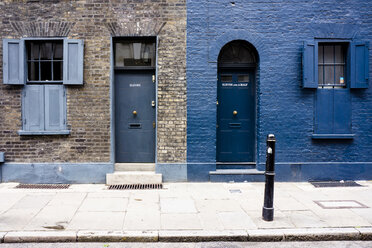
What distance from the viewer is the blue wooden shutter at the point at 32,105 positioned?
7441mm

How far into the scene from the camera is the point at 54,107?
7469 mm

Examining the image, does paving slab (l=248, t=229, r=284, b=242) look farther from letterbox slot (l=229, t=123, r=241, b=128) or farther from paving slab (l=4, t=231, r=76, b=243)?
letterbox slot (l=229, t=123, r=241, b=128)

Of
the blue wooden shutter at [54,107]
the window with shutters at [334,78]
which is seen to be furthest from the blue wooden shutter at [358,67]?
the blue wooden shutter at [54,107]

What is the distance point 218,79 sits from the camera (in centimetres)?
790

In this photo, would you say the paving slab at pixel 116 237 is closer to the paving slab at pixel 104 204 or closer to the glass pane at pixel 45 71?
the paving slab at pixel 104 204

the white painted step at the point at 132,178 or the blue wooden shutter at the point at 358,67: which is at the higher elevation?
the blue wooden shutter at the point at 358,67

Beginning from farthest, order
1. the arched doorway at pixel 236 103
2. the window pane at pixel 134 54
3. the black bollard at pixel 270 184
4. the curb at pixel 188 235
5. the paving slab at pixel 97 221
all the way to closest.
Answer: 1. the arched doorway at pixel 236 103
2. the window pane at pixel 134 54
3. the black bollard at pixel 270 184
4. the paving slab at pixel 97 221
5. the curb at pixel 188 235

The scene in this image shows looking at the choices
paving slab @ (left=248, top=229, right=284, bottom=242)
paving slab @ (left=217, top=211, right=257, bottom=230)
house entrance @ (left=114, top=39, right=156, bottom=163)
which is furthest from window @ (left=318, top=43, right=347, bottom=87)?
paving slab @ (left=248, top=229, right=284, bottom=242)

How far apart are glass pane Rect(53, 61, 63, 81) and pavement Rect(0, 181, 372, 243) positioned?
8.38 feet

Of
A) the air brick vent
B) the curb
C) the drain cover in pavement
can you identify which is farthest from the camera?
the air brick vent

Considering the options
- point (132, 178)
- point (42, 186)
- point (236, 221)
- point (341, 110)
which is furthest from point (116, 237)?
point (341, 110)

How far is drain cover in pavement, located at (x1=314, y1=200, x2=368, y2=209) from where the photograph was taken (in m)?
5.89

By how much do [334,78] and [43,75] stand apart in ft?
22.9

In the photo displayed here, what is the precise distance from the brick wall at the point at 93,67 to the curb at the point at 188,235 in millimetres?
3016
